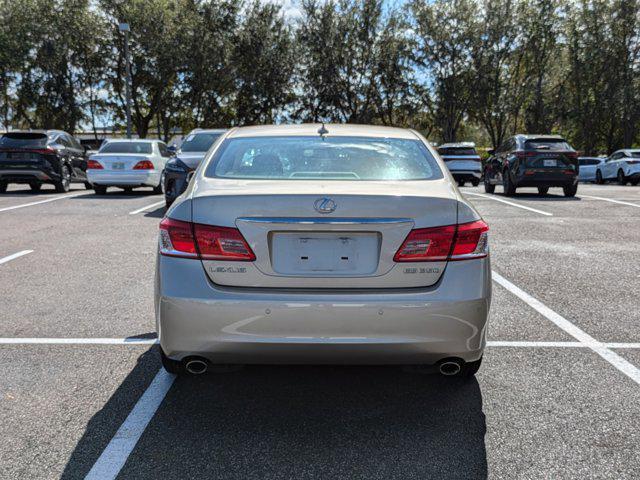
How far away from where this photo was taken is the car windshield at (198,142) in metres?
13.7

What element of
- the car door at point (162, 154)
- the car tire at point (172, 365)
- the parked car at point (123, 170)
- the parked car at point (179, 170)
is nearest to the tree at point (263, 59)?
the car door at point (162, 154)

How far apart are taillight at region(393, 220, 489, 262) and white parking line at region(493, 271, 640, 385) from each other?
156 centimetres

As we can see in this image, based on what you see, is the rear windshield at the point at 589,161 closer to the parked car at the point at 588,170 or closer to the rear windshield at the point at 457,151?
the parked car at the point at 588,170

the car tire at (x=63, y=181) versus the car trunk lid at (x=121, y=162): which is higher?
the car trunk lid at (x=121, y=162)

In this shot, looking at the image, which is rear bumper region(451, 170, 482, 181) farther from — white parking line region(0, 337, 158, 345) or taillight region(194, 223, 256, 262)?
taillight region(194, 223, 256, 262)

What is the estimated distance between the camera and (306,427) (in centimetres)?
341

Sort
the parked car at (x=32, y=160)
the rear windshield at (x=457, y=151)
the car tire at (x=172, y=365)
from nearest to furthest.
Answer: the car tire at (x=172, y=365), the parked car at (x=32, y=160), the rear windshield at (x=457, y=151)

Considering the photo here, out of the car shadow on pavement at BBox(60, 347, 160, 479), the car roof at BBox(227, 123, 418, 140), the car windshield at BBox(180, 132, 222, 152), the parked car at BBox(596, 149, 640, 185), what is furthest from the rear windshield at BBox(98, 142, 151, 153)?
the parked car at BBox(596, 149, 640, 185)

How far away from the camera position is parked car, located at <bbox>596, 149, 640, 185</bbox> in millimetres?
28906

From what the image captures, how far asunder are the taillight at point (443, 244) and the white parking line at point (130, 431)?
1.52 m

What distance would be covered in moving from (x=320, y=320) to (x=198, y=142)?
11189 mm

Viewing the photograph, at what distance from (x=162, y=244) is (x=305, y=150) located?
3.79 ft

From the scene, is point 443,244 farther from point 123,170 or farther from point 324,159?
point 123,170

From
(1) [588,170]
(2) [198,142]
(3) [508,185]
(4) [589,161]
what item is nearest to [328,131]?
(2) [198,142]
